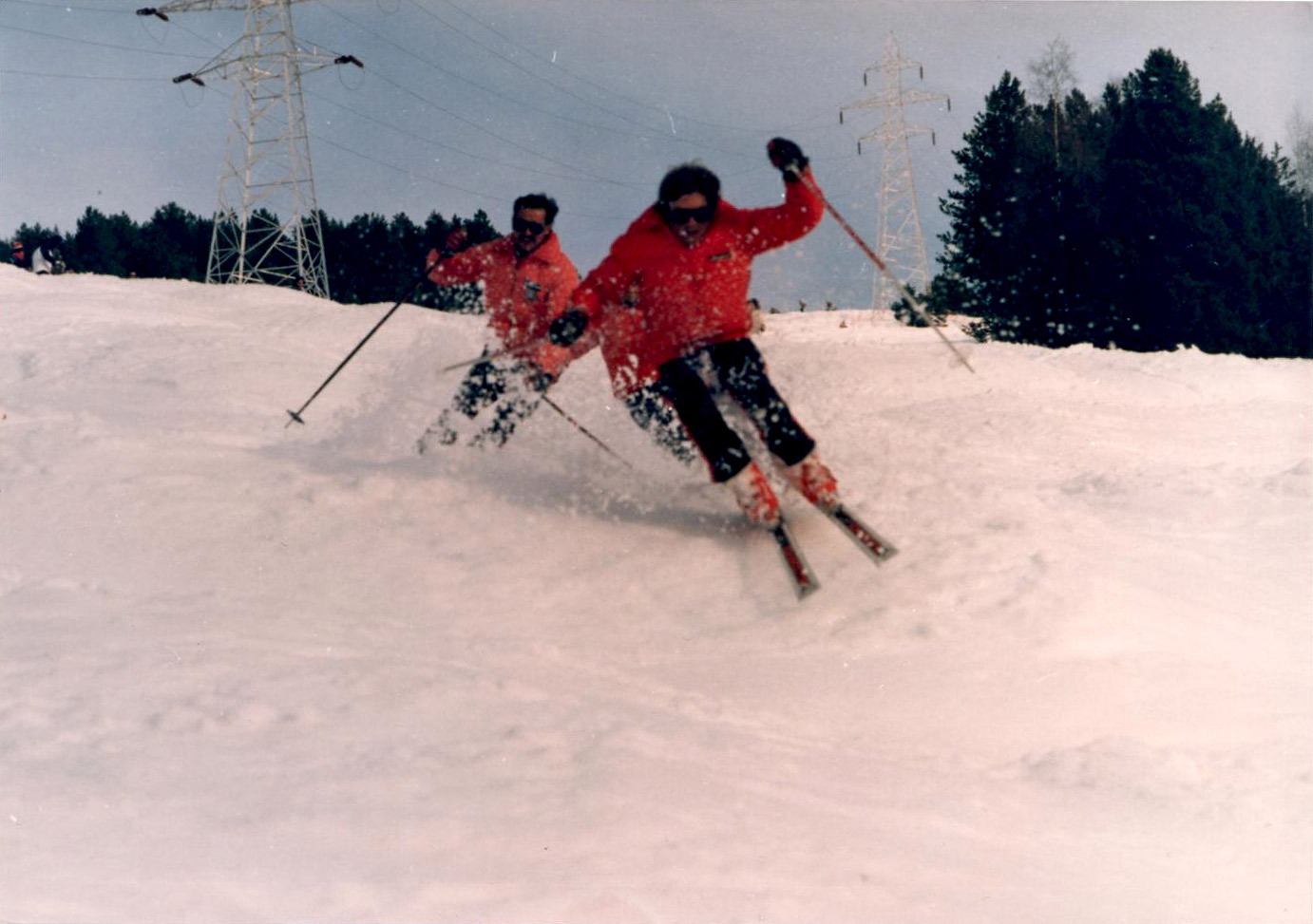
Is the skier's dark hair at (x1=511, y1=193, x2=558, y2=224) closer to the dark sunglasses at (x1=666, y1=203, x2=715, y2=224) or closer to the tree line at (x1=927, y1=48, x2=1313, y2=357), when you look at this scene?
the dark sunglasses at (x1=666, y1=203, x2=715, y2=224)

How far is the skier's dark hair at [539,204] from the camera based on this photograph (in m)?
5.48

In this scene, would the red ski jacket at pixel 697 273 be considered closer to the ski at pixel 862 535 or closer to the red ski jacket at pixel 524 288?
the ski at pixel 862 535

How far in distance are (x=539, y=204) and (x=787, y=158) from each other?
1706 millimetres

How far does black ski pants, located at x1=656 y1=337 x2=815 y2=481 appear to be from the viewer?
14.0ft

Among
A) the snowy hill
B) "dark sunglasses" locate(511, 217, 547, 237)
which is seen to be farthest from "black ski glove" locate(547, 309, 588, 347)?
"dark sunglasses" locate(511, 217, 547, 237)

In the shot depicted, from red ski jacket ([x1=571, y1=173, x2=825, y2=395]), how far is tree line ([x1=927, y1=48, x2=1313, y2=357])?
14644mm

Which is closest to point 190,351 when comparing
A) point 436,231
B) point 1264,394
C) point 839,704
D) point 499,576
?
point 499,576

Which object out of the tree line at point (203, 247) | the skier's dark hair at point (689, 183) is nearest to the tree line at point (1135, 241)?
the tree line at point (203, 247)

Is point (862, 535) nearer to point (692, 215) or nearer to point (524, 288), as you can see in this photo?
point (692, 215)

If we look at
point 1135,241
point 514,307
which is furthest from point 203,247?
point 514,307

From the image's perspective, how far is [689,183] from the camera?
4285mm

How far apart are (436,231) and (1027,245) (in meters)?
12.0

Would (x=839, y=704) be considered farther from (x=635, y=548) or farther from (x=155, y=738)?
(x=155, y=738)

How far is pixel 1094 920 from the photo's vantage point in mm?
2102
